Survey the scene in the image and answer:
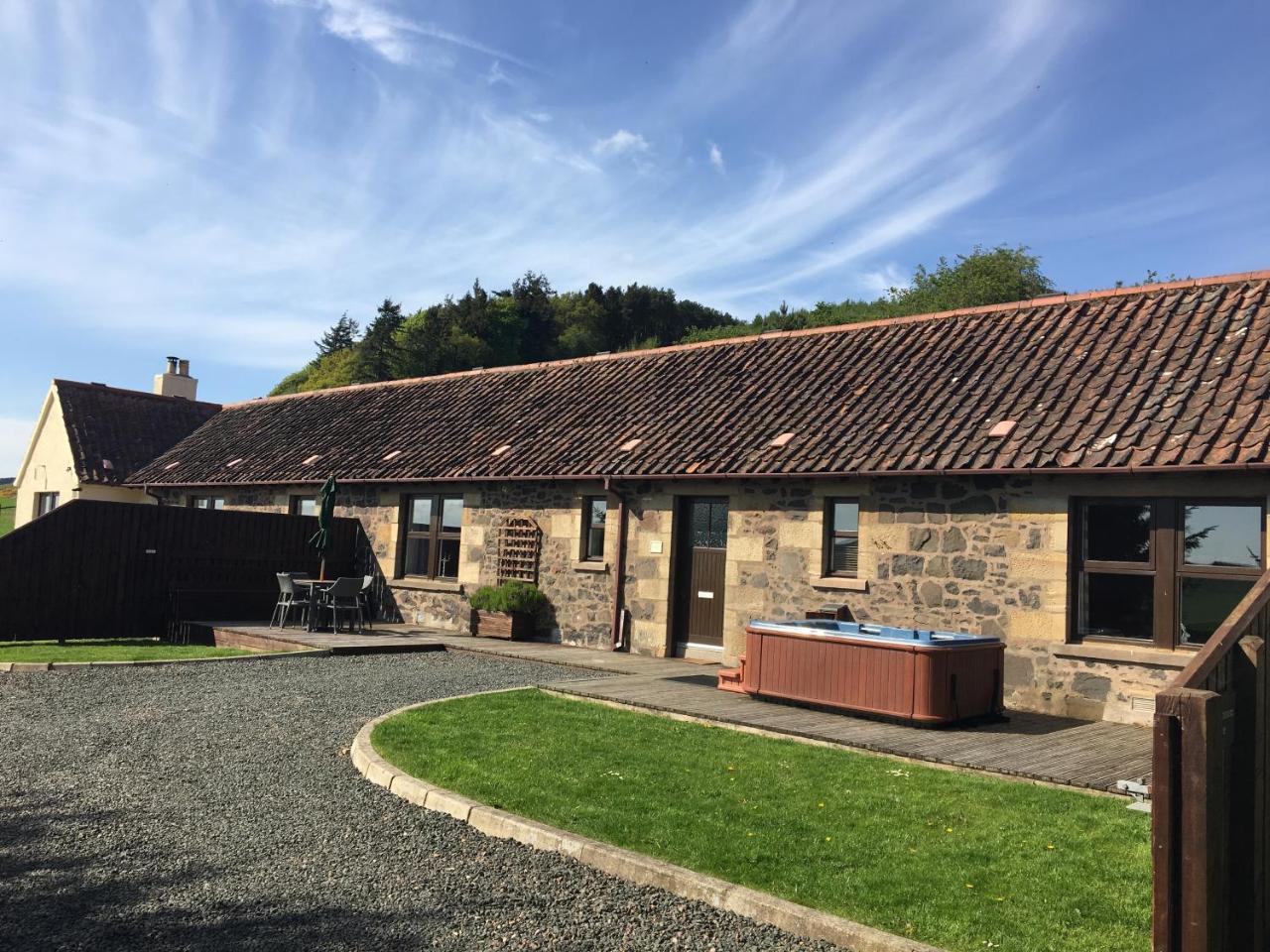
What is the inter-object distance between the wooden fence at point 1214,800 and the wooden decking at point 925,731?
338cm

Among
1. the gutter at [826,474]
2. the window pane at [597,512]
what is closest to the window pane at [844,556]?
the gutter at [826,474]

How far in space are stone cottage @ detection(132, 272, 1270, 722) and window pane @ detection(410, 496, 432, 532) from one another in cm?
9

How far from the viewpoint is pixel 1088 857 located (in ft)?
18.1

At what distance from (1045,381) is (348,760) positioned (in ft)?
32.6

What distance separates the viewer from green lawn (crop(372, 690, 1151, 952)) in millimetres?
4746

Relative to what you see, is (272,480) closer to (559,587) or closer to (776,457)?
(559,587)

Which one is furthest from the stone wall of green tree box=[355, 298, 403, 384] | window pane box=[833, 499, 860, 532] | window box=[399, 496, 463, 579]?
green tree box=[355, 298, 403, 384]

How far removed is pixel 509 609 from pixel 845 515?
20.4ft

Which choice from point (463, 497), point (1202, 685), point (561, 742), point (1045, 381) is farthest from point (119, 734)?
point (1045, 381)

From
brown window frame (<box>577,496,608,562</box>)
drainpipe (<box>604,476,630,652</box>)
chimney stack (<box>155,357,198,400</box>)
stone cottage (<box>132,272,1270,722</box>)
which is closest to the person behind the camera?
stone cottage (<box>132,272,1270,722</box>)

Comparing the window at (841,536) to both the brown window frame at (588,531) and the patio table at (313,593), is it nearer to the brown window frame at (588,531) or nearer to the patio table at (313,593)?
the brown window frame at (588,531)

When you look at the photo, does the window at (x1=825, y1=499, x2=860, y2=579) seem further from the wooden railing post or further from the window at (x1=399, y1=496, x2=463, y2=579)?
the wooden railing post

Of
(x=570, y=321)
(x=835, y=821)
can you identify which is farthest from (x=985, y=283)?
(x=835, y=821)

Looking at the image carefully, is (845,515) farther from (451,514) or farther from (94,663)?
(94,663)
